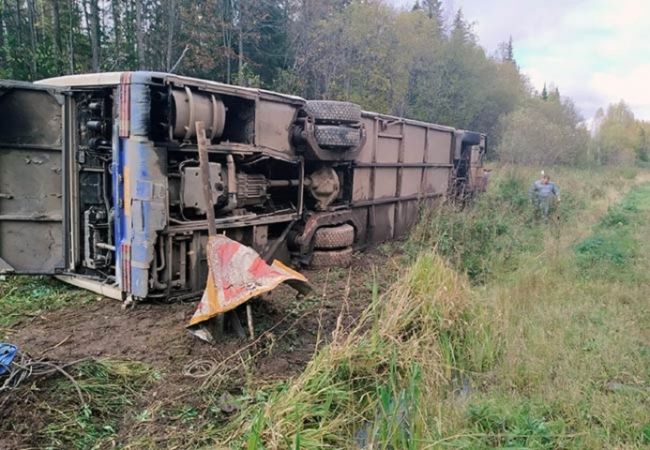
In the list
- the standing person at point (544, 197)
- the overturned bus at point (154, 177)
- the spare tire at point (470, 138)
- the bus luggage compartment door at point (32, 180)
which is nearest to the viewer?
the overturned bus at point (154, 177)

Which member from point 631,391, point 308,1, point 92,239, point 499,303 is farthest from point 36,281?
point 308,1

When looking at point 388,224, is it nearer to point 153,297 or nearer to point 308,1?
point 153,297

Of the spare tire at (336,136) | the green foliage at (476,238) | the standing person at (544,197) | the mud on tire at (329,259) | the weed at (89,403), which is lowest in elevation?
the weed at (89,403)

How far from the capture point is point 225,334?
4258 mm

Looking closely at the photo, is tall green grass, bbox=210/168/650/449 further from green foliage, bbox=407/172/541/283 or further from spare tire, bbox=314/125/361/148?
spare tire, bbox=314/125/361/148

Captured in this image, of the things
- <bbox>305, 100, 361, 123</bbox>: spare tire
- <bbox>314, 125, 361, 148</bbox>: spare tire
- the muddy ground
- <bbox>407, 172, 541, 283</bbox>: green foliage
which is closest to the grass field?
the muddy ground

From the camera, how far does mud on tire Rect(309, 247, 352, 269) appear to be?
22.9 feet

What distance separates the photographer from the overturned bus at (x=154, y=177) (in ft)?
15.7

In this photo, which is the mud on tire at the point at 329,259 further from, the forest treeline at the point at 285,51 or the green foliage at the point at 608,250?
the forest treeline at the point at 285,51

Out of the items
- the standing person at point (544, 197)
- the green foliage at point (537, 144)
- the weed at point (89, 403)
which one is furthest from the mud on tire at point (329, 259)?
the green foliage at point (537, 144)

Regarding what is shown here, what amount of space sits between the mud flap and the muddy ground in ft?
0.75

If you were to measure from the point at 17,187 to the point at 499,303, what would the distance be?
5.16m

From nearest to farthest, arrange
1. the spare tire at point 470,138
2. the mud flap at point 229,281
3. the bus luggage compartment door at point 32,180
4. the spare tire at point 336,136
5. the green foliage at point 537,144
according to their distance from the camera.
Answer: the mud flap at point 229,281, the bus luggage compartment door at point 32,180, the spare tire at point 336,136, the spare tire at point 470,138, the green foliage at point 537,144

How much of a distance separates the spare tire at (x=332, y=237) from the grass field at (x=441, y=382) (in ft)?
7.07
